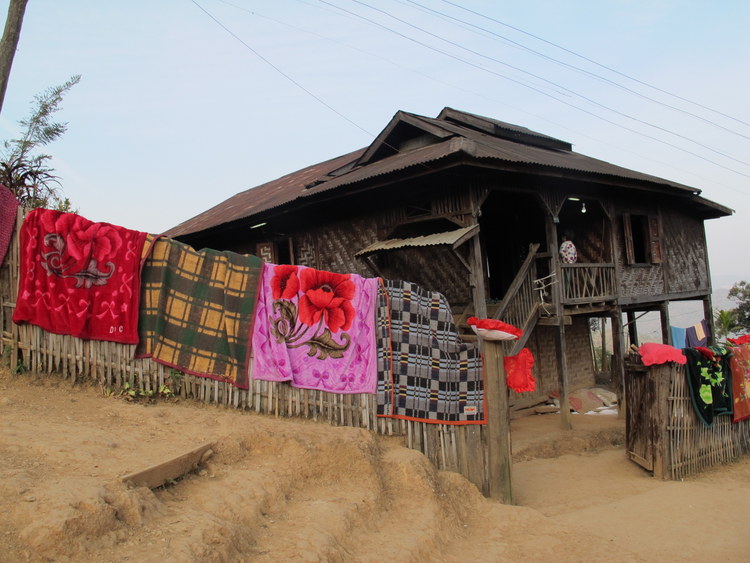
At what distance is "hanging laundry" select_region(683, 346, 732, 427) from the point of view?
7348mm

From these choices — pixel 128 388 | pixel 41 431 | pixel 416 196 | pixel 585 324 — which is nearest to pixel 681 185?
pixel 585 324

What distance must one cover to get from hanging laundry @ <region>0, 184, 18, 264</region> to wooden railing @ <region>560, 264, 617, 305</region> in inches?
330

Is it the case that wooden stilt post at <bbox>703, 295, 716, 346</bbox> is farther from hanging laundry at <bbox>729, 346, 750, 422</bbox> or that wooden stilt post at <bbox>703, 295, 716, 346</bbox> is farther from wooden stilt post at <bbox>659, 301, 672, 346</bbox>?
hanging laundry at <bbox>729, 346, 750, 422</bbox>

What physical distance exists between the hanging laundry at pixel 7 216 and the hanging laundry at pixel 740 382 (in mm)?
9346

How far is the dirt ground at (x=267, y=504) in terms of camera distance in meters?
2.91

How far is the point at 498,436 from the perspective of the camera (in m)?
5.28

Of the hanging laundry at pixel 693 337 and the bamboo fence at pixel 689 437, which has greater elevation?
the hanging laundry at pixel 693 337

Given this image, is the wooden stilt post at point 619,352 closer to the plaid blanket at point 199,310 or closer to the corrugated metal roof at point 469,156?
the corrugated metal roof at point 469,156

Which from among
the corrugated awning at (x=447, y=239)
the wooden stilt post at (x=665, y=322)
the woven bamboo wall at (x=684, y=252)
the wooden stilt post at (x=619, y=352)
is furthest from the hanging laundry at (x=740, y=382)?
the woven bamboo wall at (x=684, y=252)

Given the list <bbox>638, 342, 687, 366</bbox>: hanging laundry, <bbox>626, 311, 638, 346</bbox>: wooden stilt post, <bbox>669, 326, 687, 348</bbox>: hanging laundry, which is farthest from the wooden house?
<bbox>638, 342, 687, 366</bbox>: hanging laundry

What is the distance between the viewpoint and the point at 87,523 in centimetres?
282

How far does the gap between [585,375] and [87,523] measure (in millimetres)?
13698

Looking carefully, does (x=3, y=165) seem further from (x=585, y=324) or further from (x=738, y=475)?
(x=585, y=324)

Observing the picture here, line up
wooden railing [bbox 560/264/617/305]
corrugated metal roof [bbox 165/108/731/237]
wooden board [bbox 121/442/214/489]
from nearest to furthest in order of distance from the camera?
wooden board [bbox 121/442/214/489]
corrugated metal roof [bbox 165/108/731/237]
wooden railing [bbox 560/264/617/305]
